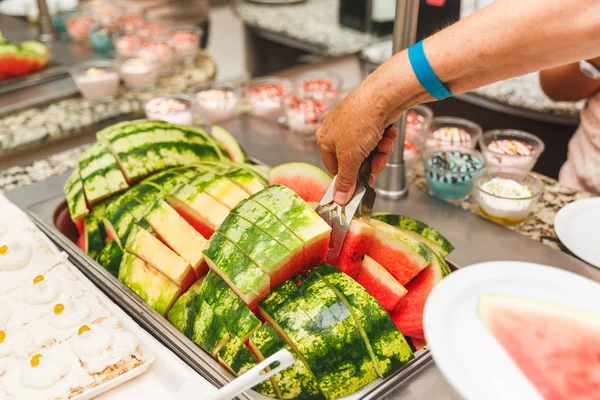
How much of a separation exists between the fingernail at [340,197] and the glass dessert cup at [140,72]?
228 centimetres

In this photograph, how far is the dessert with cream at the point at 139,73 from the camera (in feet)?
11.1

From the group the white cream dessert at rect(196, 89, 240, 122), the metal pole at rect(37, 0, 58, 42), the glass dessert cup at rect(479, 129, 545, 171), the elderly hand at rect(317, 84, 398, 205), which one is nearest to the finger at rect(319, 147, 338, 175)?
the elderly hand at rect(317, 84, 398, 205)

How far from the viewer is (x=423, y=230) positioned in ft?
5.74

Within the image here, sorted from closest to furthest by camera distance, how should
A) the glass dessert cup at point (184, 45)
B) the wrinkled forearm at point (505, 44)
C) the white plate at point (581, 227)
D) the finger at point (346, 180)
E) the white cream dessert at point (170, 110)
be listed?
the wrinkled forearm at point (505, 44) → the finger at point (346, 180) → the white plate at point (581, 227) → the white cream dessert at point (170, 110) → the glass dessert cup at point (184, 45)

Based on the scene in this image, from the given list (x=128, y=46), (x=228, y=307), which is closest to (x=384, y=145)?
(x=228, y=307)

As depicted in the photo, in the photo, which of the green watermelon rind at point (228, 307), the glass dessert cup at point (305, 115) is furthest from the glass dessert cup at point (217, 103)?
the green watermelon rind at point (228, 307)

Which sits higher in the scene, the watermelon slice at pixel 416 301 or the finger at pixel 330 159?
the finger at pixel 330 159

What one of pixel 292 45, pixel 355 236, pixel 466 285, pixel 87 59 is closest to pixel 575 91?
pixel 355 236

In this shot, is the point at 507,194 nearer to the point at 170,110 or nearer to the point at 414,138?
the point at 414,138

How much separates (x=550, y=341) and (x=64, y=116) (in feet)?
9.27

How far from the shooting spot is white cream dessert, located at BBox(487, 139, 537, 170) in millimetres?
2416

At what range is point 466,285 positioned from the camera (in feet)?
3.78

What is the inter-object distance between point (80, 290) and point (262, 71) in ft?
14.1

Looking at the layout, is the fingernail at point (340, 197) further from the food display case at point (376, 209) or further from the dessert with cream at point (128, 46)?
the dessert with cream at point (128, 46)
